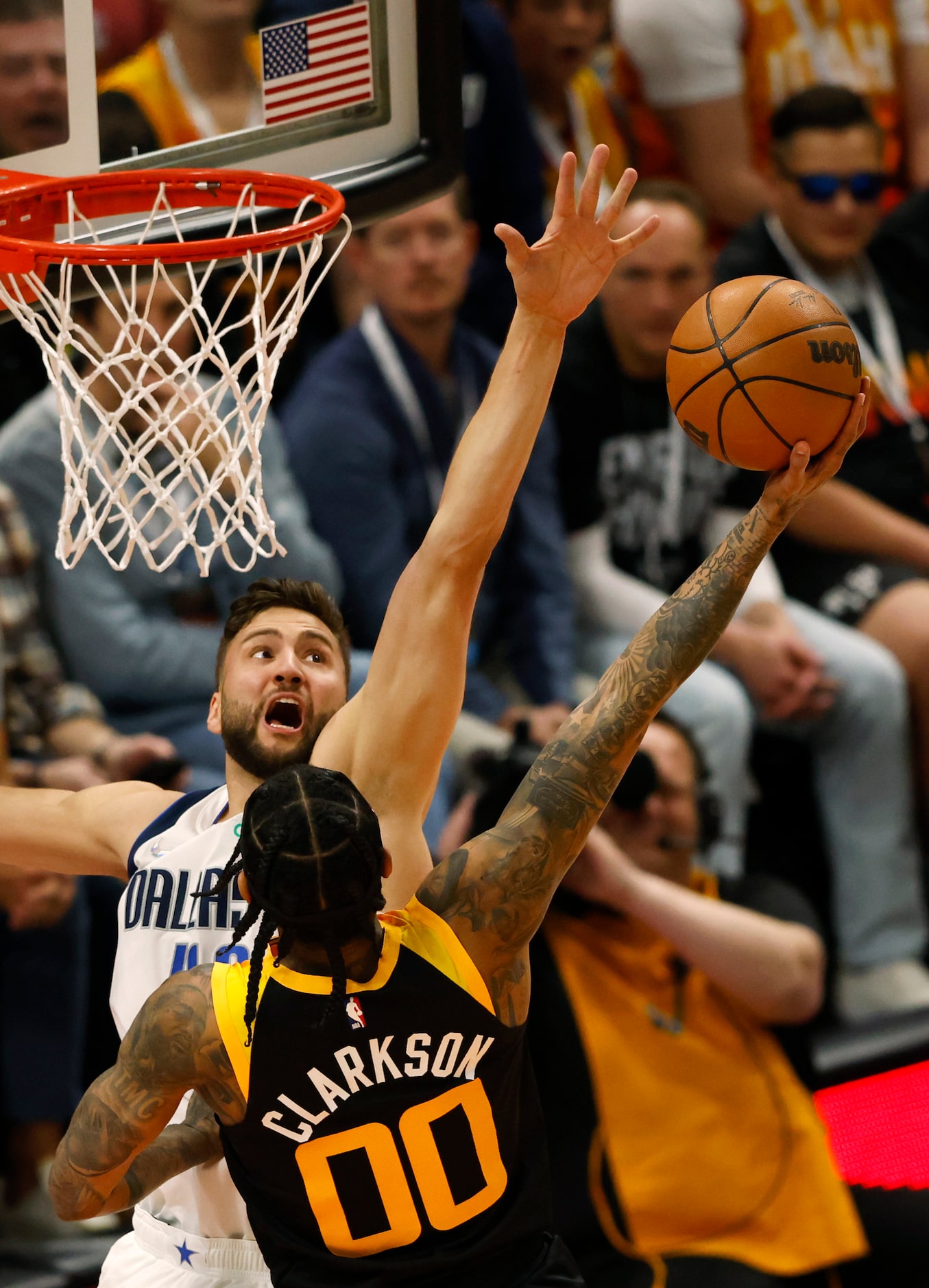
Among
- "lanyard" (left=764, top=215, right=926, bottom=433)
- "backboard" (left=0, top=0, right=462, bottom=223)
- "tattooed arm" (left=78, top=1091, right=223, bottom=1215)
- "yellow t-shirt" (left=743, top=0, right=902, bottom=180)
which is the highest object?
"backboard" (left=0, top=0, right=462, bottom=223)

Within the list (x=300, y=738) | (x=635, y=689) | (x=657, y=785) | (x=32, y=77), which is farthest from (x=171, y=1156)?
(x=32, y=77)

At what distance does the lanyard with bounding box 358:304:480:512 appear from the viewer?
16.2 feet

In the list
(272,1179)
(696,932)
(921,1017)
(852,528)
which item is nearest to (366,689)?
(272,1179)

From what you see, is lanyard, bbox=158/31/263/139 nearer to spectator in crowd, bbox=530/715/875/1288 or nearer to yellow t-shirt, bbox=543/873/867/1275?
spectator in crowd, bbox=530/715/875/1288

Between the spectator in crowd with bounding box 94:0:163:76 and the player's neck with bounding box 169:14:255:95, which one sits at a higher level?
the spectator in crowd with bounding box 94:0:163:76

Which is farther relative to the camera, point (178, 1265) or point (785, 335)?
point (178, 1265)

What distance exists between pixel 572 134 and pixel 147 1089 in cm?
457

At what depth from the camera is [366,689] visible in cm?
264

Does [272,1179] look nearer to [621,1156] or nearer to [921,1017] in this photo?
[621,1156]

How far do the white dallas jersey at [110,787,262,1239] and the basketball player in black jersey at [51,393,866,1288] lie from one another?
478 millimetres

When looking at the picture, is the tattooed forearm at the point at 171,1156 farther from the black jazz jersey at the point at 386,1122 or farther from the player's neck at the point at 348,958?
the player's neck at the point at 348,958

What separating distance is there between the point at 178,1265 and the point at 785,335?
73.7 inches

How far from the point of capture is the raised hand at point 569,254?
2.64m

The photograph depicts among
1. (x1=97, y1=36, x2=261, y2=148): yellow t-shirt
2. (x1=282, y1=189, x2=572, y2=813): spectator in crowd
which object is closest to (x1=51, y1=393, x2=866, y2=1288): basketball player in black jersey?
(x1=97, y1=36, x2=261, y2=148): yellow t-shirt
